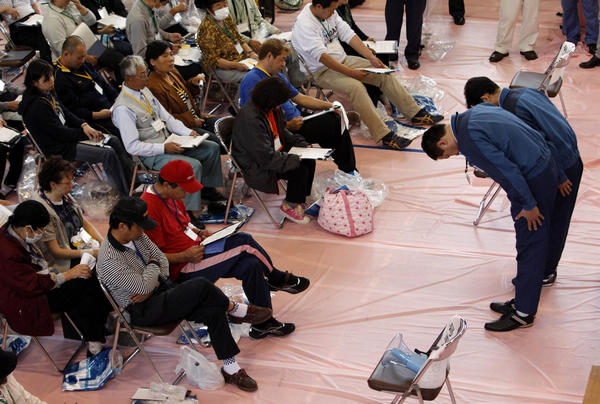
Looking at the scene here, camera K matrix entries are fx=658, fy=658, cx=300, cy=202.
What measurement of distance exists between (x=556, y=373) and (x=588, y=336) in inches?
15.1

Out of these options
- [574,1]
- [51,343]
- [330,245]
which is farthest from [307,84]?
[51,343]

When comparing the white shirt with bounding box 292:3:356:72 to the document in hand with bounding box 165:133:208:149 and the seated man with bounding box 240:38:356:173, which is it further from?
the document in hand with bounding box 165:133:208:149

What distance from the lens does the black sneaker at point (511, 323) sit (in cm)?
367

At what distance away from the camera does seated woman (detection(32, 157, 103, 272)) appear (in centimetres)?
366

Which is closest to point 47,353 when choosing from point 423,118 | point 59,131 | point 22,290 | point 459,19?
point 22,290

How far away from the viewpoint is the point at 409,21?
282 inches

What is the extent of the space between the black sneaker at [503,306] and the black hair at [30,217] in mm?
2521

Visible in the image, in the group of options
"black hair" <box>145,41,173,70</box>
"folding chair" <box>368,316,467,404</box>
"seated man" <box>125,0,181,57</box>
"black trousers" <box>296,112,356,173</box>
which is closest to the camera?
"folding chair" <box>368,316,467,404</box>

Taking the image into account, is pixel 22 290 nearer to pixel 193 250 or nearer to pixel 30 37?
pixel 193 250

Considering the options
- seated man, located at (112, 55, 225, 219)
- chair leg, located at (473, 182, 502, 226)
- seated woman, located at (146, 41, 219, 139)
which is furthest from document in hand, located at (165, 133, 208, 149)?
chair leg, located at (473, 182, 502, 226)

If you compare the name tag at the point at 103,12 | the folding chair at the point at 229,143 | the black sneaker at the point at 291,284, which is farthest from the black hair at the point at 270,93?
the name tag at the point at 103,12

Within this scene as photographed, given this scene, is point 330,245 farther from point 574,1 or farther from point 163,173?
point 574,1

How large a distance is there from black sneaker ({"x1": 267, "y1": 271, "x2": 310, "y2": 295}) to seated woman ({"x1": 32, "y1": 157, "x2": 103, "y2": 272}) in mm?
1062

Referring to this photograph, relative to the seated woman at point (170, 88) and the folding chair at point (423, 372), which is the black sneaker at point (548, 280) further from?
the seated woman at point (170, 88)
